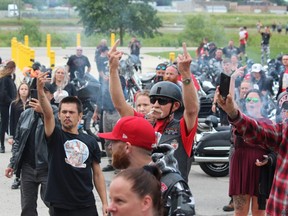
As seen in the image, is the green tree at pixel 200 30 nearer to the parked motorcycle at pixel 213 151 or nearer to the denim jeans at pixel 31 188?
the parked motorcycle at pixel 213 151

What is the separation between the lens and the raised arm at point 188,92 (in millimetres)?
6121

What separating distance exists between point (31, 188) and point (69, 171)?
46.2 inches

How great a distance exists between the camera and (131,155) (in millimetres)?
Result: 4738

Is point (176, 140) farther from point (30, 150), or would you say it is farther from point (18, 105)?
point (18, 105)

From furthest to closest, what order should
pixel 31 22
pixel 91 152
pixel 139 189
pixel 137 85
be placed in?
1. pixel 31 22
2. pixel 137 85
3. pixel 91 152
4. pixel 139 189

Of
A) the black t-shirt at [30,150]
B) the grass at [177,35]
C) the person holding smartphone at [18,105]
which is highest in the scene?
the black t-shirt at [30,150]

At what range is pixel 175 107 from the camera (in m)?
6.65

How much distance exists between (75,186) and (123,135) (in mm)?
2333

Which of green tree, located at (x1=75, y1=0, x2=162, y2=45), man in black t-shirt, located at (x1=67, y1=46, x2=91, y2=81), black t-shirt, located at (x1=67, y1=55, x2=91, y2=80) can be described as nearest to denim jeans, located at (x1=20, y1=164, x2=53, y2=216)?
man in black t-shirt, located at (x1=67, y1=46, x2=91, y2=81)


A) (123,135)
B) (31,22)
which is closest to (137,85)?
(123,135)

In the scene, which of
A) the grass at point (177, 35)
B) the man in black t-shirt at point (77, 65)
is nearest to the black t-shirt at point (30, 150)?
the man in black t-shirt at point (77, 65)

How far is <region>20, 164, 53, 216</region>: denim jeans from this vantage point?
8055mm

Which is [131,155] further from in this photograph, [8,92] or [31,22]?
[31,22]

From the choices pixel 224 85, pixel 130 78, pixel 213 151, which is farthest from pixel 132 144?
pixel 130 78
